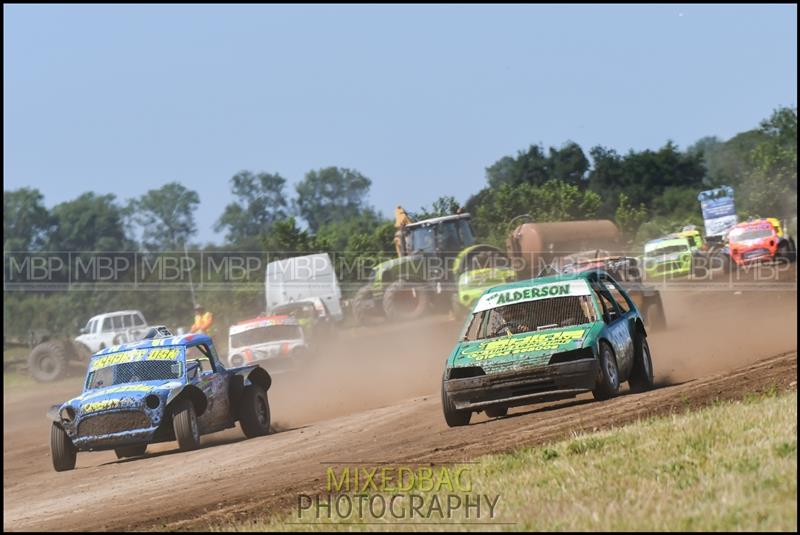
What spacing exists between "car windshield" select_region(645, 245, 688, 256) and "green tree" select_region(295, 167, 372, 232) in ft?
241

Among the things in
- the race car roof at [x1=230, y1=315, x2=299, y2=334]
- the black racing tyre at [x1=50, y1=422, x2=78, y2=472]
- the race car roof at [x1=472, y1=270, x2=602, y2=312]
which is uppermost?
the race car roof at [x1=472, y1=270, x2=602, y2=312]

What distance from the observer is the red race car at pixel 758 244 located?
3975cm

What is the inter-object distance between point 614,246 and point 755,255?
469 cm

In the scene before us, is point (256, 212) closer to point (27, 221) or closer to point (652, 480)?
point (27, 221)

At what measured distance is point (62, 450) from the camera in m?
15.4

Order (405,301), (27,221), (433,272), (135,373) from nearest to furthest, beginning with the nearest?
(135,373), (433,272), (405,301), (27,221)

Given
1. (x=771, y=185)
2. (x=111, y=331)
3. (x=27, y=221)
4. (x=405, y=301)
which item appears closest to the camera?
(x=405, y=301)

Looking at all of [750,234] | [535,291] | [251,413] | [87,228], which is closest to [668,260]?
[750,234]

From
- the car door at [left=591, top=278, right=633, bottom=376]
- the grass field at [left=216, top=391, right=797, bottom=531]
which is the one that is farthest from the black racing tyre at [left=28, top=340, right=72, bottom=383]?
the grass field at [left=216, top=391, right=797, bottom=531]

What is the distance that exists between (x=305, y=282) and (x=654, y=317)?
1751cm

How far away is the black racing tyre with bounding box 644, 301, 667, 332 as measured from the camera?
23.7m

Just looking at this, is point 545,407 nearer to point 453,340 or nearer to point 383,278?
point 453,340

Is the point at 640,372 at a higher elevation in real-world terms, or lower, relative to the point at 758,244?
lower

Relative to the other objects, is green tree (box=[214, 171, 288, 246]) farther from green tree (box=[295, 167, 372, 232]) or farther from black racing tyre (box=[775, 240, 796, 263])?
black racing tyre (box=[775, 240, 796, 263])
